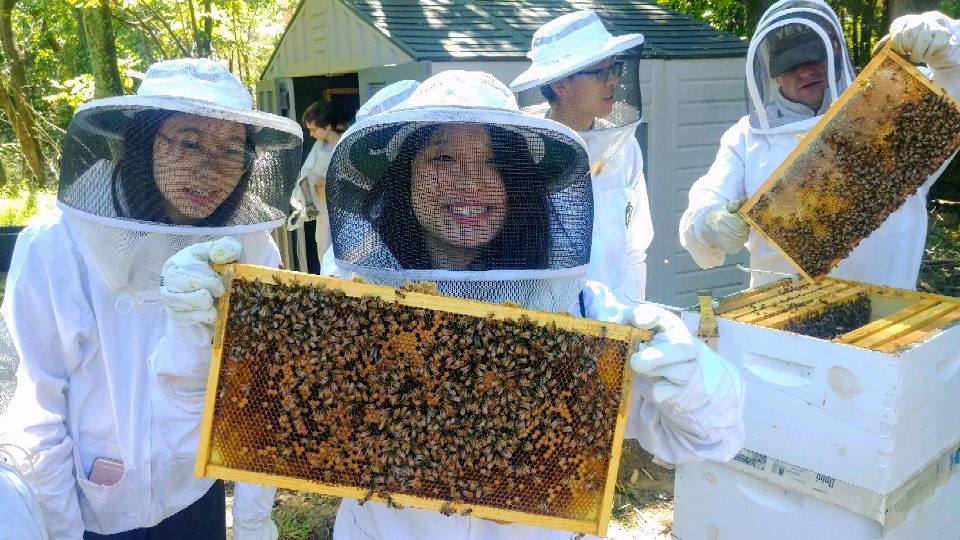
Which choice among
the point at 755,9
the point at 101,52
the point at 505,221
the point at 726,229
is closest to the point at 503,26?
the point at 755,9

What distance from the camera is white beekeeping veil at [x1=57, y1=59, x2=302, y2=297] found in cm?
207

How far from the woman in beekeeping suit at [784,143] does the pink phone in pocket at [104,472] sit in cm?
252

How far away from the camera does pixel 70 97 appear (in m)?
12.5

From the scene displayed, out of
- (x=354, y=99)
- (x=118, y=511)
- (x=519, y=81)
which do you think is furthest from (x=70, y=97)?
(x=118, y=511)

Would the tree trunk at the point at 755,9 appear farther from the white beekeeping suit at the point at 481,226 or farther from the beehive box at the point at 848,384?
the white beekeeping suit at the point at 481,226

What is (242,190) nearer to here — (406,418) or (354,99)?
(406,418)

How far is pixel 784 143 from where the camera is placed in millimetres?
3373

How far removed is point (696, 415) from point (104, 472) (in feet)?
5.56

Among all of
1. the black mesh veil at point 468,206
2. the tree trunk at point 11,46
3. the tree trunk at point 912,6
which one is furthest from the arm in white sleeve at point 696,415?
the tree trunk at point 11,46

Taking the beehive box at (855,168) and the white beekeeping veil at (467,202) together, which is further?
the beehive box at (855,168)

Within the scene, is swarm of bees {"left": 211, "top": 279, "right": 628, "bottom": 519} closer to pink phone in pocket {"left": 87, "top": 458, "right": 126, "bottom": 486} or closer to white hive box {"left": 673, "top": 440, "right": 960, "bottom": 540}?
pink phone in pocket {"left": 87, "top": 458, "right": 126, "bottom": 486}

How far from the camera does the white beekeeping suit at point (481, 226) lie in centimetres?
168

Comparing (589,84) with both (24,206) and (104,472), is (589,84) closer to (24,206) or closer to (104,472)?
(104,472)

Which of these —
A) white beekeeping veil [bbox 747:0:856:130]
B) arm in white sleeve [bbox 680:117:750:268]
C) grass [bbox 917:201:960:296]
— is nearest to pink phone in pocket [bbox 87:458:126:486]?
arm in white sleeve [bbox 680:117:750:268]
